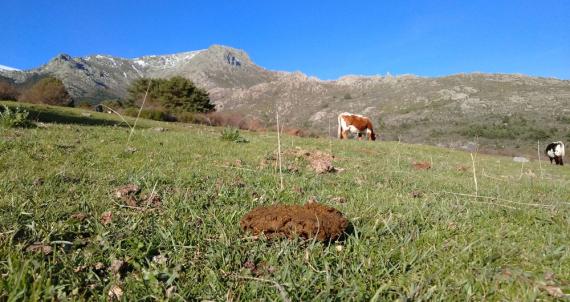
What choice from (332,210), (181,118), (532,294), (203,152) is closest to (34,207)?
(332,210)

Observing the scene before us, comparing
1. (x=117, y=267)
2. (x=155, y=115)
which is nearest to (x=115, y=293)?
(x=117, y=267)

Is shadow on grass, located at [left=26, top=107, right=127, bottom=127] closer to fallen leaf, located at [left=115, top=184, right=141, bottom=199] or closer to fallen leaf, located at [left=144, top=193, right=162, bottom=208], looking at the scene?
fallen leaf, located at [left=115, top=184, right=141, bottom=199]

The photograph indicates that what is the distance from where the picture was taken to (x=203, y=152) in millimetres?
7941

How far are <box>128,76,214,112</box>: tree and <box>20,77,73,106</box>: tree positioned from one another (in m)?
9.87

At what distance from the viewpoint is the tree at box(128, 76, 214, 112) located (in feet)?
168

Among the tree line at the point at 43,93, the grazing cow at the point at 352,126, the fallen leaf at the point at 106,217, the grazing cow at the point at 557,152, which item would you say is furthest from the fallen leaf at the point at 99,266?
the tree line at the point at 43,93

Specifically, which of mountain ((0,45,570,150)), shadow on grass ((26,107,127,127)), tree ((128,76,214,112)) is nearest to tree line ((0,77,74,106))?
tree ((128,76,214,112))

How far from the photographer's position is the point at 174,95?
2058 inches

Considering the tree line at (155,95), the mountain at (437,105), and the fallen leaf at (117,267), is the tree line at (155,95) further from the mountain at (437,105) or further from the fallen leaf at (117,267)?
the fallen leaf at (117,267)

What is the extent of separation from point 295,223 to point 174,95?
52452mm

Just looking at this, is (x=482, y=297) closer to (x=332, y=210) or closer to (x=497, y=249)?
(x=497, y=249)

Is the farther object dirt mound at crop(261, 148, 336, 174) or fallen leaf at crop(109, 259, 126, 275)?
dirt mound at crop(261, 148, 336, 174)

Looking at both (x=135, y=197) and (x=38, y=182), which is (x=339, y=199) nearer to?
(x=135, y=197)

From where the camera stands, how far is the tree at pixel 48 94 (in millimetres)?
38641
